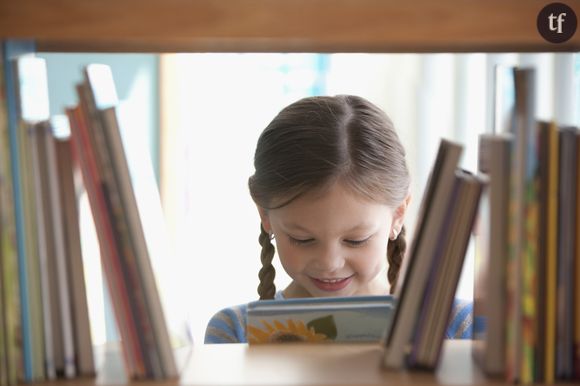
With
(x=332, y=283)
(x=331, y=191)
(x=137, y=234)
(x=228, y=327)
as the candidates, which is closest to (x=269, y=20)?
(x=137, y=234)

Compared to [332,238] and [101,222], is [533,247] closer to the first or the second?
[101,222]

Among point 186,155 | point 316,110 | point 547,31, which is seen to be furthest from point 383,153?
point 186,155

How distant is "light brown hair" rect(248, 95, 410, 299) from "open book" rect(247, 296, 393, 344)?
0.42 metres

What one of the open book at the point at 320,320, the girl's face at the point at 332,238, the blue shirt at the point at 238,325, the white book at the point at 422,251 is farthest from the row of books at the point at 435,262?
the blue shirt at the point at 238,325

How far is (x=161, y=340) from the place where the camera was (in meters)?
0.81

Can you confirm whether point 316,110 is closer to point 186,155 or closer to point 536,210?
point 536,210

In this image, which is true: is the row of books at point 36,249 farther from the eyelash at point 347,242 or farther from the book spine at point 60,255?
the eyelash at point 347,242

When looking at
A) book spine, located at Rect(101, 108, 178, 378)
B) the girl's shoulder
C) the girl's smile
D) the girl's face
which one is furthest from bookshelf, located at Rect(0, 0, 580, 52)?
the girl's shoulder

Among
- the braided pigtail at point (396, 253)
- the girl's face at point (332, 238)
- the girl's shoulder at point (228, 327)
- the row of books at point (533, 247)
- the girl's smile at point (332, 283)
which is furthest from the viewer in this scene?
the braided pigtail at point (396, 253)

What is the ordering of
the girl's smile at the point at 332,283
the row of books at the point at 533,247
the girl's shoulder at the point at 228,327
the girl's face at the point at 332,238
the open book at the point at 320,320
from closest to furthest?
the row of books at the point at 533,247
the open book at the point at 320,320
the girl's face at the point at 332,238
the girl's smile at the point at 332,283
the girl's shoulder at the point at 228,327

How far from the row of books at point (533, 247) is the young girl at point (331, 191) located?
584 mm

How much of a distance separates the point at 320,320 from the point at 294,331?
36 millimetres

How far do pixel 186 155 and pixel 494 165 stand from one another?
2.71 m

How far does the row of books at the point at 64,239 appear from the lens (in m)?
0.79
